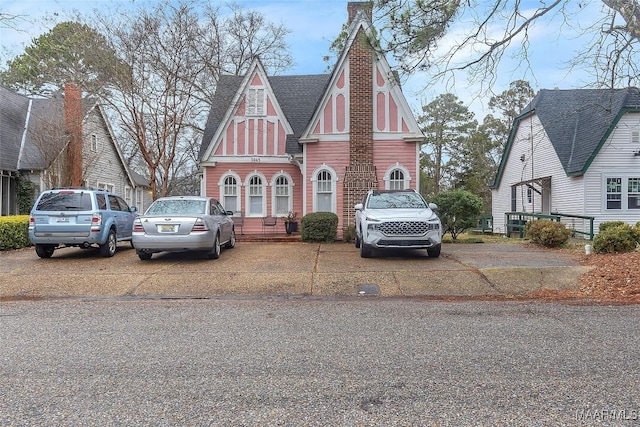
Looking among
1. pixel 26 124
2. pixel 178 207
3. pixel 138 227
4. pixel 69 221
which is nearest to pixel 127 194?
pixel 26 124

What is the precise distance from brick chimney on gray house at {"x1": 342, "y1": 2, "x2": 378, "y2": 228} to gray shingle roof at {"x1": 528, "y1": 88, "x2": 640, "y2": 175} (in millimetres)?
6767

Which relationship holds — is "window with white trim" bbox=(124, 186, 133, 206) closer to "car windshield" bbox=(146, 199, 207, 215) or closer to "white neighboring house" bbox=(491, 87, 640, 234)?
"car windshield" bbox=(146, 199, 207, 215)

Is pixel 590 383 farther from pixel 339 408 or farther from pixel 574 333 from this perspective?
pixel 339 408

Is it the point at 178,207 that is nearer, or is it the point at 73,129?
the point at 178,207

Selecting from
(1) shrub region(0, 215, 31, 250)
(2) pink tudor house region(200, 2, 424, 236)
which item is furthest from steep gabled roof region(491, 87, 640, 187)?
(1) shrub region(0, 215, 31, 250)

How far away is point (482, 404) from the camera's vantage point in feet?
11.0

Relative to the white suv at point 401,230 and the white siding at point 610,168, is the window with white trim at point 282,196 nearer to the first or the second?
the white suv at point 401,230

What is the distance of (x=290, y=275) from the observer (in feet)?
29.9

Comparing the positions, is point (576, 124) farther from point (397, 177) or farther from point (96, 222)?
point (96, 222)

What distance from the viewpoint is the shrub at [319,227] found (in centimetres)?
1511

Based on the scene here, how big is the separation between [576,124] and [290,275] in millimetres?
19044

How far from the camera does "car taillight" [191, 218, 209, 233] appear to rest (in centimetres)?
1023

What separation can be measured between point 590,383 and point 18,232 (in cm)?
1442

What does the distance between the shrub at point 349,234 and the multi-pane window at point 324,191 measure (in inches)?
70.8
